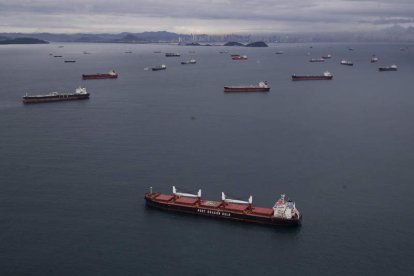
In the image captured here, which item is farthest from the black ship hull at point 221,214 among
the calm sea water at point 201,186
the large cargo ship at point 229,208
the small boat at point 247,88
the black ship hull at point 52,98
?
the small boat at point 247,88

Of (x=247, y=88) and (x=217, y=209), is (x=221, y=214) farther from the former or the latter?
(x=247, y=88)

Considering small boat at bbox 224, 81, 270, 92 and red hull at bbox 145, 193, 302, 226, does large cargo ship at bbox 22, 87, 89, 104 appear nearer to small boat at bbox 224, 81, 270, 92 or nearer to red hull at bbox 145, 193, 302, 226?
small boat at bbox 224, 81, 270, 92

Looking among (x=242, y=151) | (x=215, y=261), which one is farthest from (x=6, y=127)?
(x=215, y=261)

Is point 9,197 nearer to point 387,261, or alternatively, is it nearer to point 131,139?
point 131,139

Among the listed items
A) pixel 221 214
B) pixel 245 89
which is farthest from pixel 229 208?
pixel 245 89

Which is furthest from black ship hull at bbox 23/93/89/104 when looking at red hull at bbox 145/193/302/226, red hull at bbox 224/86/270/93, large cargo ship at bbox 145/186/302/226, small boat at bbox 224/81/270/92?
red hull at bbox 145/193/302/226
